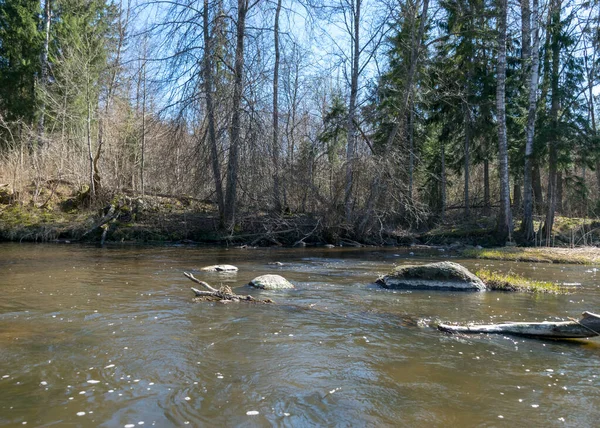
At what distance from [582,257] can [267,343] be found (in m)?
13.3

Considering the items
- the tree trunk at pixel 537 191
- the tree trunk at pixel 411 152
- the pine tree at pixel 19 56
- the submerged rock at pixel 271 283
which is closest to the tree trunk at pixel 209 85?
the tree trunk at pixel 411 152

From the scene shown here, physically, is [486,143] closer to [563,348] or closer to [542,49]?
[542,49]

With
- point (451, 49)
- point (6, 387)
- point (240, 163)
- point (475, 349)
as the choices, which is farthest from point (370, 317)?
point (451, 49)

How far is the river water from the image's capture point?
4.25m

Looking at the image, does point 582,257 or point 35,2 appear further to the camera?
point 35,2

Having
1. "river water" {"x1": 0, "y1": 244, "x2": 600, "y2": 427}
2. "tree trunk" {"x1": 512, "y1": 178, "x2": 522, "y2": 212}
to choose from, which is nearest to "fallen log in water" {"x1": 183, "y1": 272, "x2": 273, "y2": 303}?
"river water" {"x1": 0, "y1": 244, "x2": 600, "y2": 427}

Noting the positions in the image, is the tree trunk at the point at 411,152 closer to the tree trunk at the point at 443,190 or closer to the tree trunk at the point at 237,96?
the tree trunk at the point at 443,190

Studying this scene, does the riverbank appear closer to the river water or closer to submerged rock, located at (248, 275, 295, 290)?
submerged rock, located at (248, 275, 295, 290)

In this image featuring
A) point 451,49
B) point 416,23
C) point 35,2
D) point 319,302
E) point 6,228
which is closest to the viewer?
point 319,302

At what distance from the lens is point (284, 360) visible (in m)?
5.61

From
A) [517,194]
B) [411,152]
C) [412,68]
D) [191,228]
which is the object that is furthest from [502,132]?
[191,228]

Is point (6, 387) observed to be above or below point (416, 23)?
below

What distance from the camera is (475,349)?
6.09 meters

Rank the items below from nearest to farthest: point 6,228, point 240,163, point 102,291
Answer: point 102,291 → point 240,163 → point 6,228
